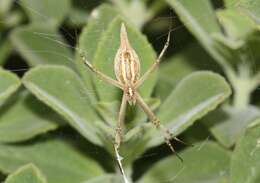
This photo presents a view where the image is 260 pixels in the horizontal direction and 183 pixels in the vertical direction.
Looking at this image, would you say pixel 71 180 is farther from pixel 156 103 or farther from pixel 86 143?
pixel 156 103

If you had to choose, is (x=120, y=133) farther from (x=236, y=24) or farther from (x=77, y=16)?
(x=77, y=16)

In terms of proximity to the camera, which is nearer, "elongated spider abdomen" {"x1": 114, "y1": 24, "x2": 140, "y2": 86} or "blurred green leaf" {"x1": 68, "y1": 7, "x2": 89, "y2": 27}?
"elongated spider abdomen" {"x1": 114, "y1": 24, "x2": 140, "y2": 86}

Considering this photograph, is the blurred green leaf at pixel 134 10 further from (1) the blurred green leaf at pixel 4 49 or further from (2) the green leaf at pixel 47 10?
(1) the blurred green leaf at pixel 4 49

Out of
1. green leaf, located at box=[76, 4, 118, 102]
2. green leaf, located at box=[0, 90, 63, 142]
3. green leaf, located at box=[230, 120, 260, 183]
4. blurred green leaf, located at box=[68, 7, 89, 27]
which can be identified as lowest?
green leaf, located at box=[230, 120, 260, 183]

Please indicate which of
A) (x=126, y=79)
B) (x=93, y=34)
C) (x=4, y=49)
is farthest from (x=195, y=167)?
(x=4, y=49)

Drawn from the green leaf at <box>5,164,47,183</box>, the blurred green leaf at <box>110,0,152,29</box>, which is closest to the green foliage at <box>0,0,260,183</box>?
the green leaf at <box>5,164,47,183</box>

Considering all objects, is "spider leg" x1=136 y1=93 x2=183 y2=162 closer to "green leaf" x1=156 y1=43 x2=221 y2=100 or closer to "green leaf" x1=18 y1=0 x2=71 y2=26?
"green leaf" x1=156 y1=43 x2=221 y2=100

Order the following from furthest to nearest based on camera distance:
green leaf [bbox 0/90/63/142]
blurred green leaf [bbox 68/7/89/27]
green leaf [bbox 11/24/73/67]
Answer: blurred green leaf [bbox 68/7/89/27]
green leaf [bbox 11/24/73/67]
green leaf [bbox 0/90/63/142]

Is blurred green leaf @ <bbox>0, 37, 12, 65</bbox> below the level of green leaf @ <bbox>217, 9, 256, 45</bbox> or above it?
above

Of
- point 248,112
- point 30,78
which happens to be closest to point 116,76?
point 30,78
